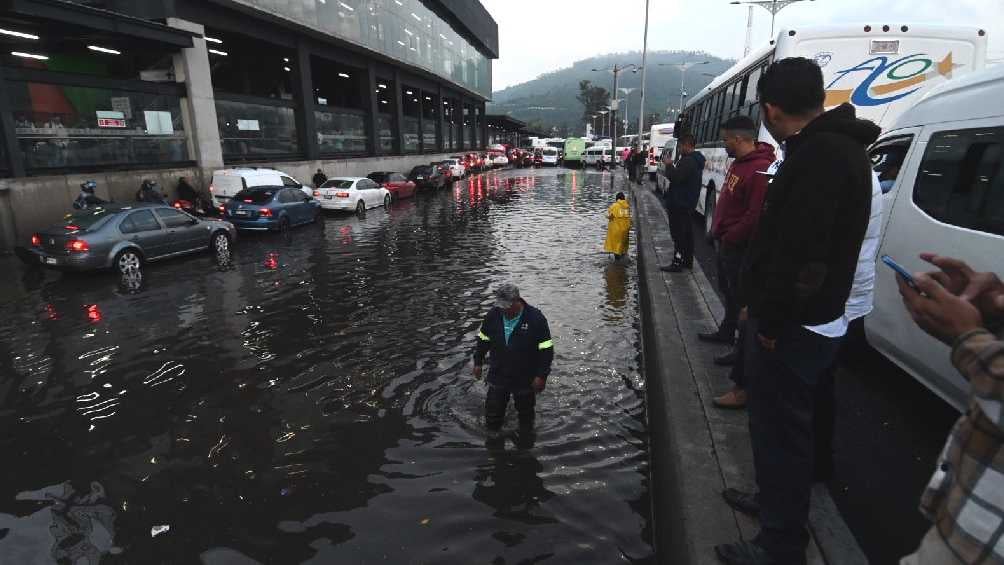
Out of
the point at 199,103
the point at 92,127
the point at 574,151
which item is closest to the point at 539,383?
the point at 92,127

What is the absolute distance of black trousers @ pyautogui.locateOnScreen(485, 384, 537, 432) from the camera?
454 cm

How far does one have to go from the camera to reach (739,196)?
4660 mm

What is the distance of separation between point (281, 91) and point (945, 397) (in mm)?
31845

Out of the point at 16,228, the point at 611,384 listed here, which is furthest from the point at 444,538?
the point at 16,228

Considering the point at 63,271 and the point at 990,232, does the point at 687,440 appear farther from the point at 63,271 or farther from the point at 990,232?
the point at 63,271

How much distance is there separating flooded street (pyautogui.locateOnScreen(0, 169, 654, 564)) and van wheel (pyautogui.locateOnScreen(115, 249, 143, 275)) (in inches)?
23.1

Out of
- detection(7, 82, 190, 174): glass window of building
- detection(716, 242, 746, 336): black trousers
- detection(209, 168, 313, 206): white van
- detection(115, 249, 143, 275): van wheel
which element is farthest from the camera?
detection(209, 168, 313, 206): white van

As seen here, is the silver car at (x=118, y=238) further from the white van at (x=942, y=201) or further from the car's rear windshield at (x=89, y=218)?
the white van at (x=942, y=201)

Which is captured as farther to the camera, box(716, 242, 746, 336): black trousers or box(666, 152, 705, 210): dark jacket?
box(666, 152, 705, 210): dark jacket

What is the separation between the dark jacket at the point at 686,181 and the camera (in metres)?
7.96

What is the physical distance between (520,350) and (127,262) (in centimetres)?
Answer: 926

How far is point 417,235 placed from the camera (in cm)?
1455

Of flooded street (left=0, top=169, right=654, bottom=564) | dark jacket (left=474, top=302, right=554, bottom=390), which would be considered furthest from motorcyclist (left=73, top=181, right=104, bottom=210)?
dark jacket (left=474, top=302, right=554, bottom=390)

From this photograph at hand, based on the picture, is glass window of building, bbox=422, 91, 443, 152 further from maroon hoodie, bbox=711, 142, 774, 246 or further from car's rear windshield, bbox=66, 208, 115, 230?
maroon hoodie, bbox=711, 142, 774, 246
